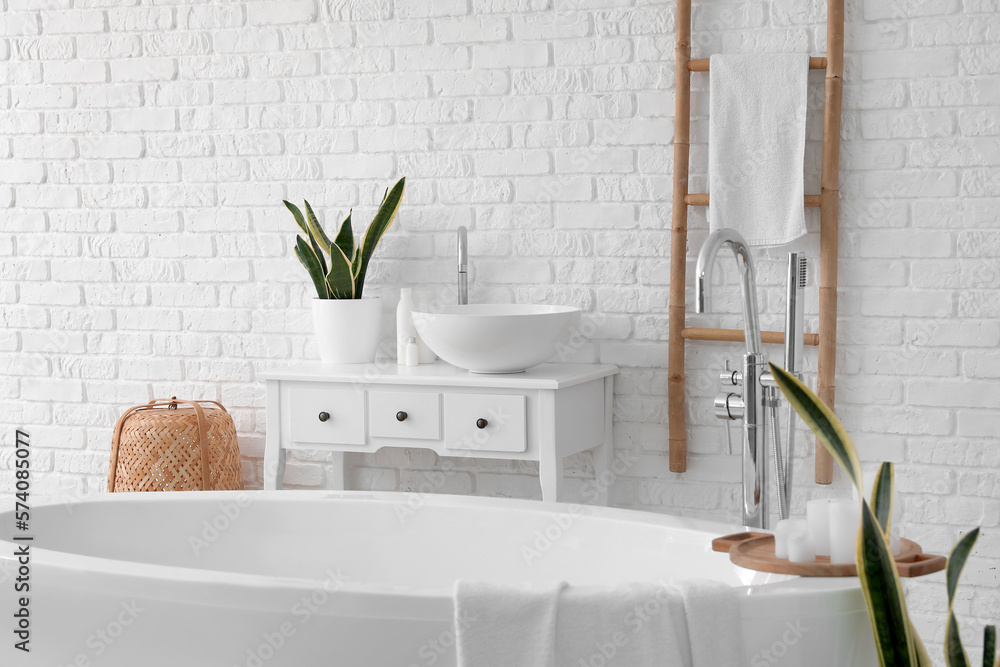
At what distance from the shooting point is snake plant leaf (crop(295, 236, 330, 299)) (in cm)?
302

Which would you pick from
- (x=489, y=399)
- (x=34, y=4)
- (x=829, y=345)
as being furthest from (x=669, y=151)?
(x=34, y=4)

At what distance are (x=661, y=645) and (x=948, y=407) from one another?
4.92 feet

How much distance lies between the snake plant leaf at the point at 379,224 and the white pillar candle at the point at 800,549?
66.5 inches

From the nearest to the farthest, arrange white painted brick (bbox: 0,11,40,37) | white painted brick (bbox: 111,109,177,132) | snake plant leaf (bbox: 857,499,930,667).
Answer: snake plant leaf (bbox: 857,499,930,667)
white painted brick (bbox: 111,109,177,132)
white painted brick (bbox: 0,11,40,37)

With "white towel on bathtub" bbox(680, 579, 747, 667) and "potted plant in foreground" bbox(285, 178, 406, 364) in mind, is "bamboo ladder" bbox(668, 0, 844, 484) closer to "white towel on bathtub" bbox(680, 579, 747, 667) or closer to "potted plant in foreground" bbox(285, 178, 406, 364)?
"potted plant in foreground" bbox(285, 178, 406, 364)

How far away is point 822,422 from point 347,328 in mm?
1776

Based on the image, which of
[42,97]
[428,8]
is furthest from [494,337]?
[42,97]

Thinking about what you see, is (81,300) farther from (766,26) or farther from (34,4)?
(766,26)

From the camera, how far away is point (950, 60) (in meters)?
2.63

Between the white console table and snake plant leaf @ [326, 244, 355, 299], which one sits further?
snake plant leaf @ [326, 244, 355, 299]

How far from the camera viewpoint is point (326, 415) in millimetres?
2834

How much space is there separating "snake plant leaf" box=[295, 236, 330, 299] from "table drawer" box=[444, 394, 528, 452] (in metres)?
0.57

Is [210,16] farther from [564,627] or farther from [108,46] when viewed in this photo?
[564,627]

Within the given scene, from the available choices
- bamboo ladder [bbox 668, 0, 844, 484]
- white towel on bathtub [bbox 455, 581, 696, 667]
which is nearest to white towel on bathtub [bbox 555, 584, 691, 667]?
white towel on bathtub [bbox 455, 581, 696, 667]
